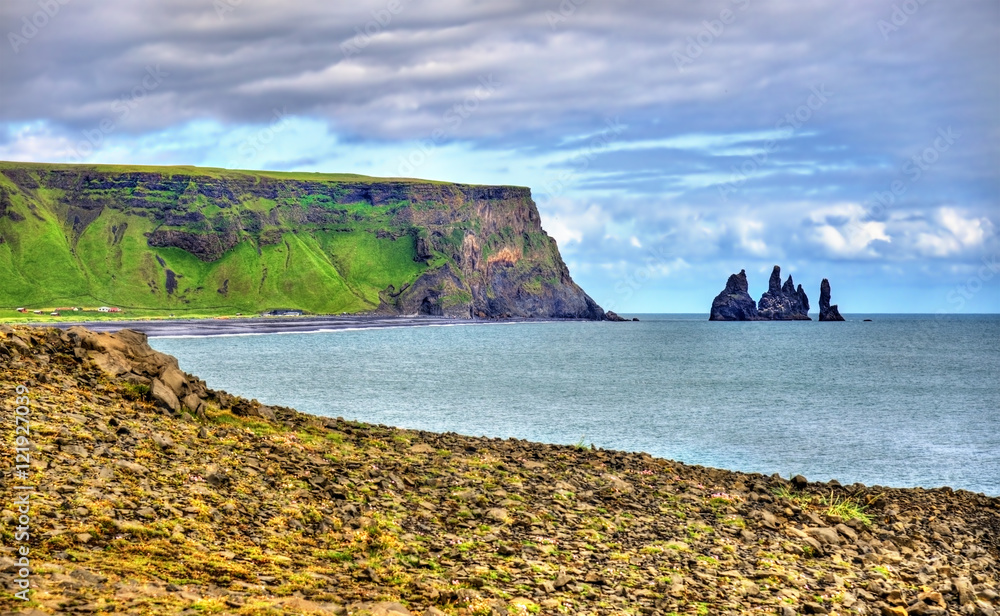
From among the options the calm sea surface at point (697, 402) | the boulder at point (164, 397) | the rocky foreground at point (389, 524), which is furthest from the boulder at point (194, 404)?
the calm sea surface at point (697, 402)

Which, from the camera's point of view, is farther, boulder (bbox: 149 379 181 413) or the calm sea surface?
the calm sea surface

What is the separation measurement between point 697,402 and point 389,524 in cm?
5175

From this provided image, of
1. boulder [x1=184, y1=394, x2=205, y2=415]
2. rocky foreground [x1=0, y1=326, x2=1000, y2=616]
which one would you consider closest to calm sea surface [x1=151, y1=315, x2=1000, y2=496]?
rocky foreground [x1=0, y1=326, x2=1000, y2=616]

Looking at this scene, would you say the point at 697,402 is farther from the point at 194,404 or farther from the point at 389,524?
the point at 389,524

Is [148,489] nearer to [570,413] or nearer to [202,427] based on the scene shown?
[202,427]

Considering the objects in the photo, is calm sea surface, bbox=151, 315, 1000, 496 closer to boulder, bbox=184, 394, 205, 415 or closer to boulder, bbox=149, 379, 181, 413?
boulder, bbox=184, 394, 205, 415

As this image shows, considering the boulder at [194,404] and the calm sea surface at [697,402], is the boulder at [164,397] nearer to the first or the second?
the boulder at [194,404]

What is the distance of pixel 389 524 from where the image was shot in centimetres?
1967

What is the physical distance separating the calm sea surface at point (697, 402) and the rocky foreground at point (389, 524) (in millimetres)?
13399

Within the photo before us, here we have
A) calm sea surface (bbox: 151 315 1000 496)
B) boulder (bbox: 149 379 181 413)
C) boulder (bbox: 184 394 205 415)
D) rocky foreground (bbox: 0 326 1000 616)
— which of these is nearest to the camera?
rocky foreground (bbox: 0 326 1000 616)

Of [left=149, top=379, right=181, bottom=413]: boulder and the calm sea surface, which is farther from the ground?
[left=149, top=379, right=181, bottom=413]: boulder

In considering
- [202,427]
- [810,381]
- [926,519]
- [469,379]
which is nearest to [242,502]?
[202,427]

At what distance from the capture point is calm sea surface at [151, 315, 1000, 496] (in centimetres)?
4412

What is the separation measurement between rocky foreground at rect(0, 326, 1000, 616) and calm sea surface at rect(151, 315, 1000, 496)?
528 inches
